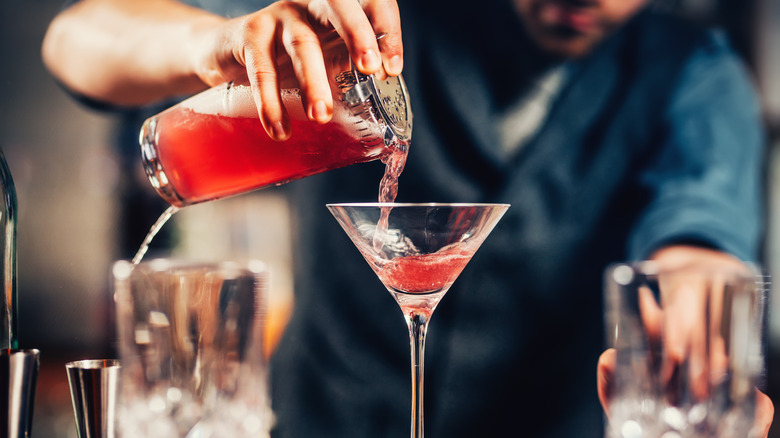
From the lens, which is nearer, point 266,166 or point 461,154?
point 266,166

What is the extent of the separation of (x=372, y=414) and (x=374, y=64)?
1125mm

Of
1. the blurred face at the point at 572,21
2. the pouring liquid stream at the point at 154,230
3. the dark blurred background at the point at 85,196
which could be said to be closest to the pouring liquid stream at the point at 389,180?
the pouring liquid stream at the point at 154,230

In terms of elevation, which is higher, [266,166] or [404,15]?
[404,15]

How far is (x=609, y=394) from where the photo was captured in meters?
0.64

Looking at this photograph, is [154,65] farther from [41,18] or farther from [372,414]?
[41,18]

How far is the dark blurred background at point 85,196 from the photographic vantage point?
2.57 metres

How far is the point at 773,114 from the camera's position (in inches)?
112

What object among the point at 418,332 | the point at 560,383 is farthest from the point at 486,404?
the point at 418,332

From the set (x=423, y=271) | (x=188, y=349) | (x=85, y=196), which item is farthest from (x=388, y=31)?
(x=85, y=196)

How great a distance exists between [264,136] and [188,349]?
248mm

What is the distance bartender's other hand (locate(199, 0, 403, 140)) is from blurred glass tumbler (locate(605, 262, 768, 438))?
0.33 m

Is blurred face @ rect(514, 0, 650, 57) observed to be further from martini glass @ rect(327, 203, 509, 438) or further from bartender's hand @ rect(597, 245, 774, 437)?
bartender's hand @ rect(597, 245, 774, 437)

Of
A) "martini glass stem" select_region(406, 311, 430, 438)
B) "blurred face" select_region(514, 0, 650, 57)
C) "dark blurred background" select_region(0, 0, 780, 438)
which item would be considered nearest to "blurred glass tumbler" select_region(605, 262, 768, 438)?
"martini glass stem" select_region(406, 311, 430, 438)

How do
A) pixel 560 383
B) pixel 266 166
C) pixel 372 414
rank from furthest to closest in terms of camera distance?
pixel 560 383 < pixel 372 414 < pixel 266 166
